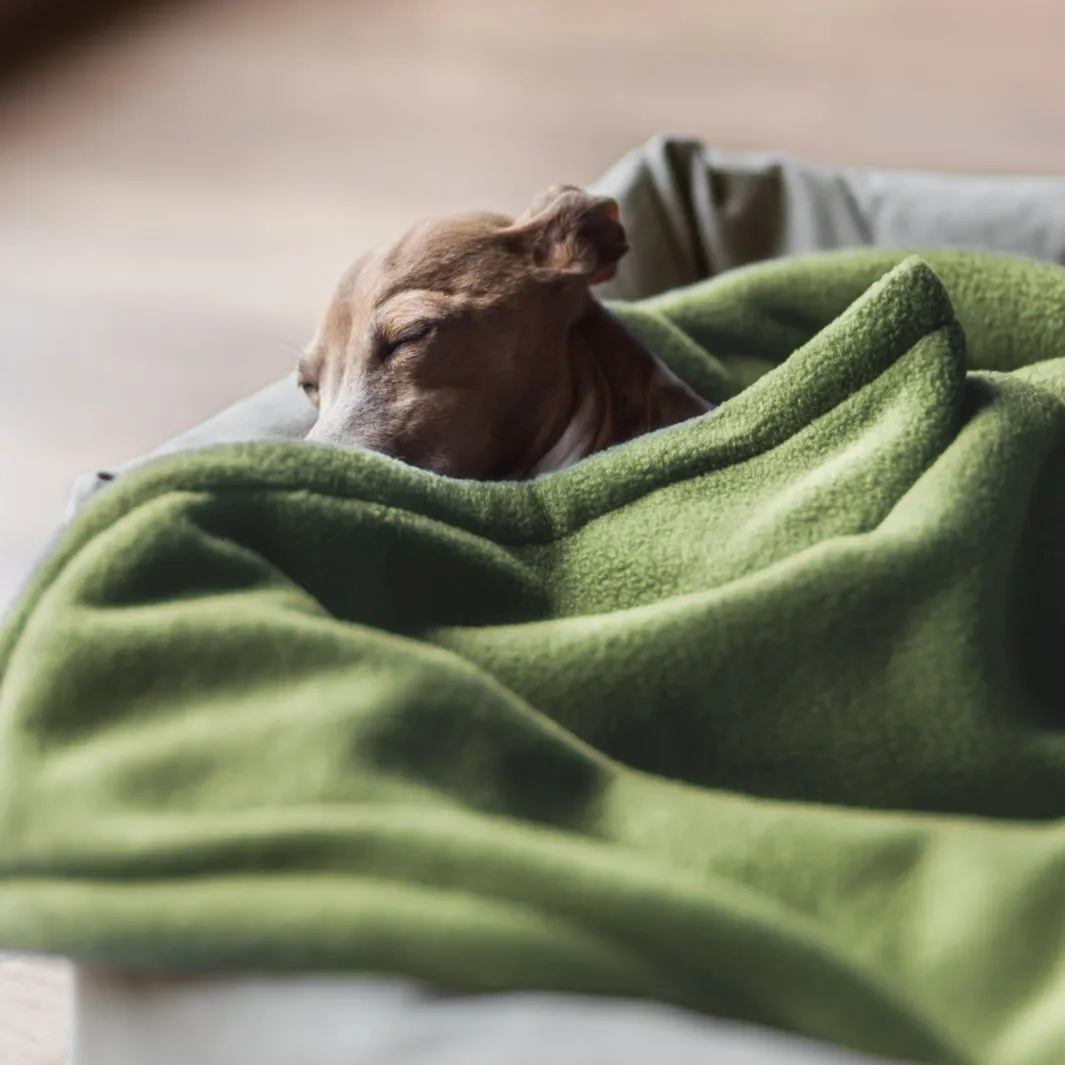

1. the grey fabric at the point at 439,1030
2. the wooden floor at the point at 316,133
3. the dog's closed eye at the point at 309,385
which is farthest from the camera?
the wooden floor at the point at 316,133

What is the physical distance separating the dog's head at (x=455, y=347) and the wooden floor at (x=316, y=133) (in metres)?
0.53

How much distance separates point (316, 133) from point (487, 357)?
1.73m

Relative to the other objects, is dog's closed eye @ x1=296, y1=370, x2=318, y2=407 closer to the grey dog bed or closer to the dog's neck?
the dog's neck

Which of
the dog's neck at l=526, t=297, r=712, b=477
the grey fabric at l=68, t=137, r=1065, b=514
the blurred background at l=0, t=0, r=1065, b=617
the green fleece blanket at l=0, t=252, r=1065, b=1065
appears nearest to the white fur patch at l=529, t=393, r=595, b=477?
the dog's neck at l=526, t=297, r=712, b=477

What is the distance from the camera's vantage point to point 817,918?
75 cm

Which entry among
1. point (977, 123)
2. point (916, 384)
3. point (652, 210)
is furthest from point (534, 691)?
point (977, 123)

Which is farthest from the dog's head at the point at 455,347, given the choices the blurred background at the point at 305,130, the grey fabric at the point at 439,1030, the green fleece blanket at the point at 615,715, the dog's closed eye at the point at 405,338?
the grey fabric at the point at 439,1030

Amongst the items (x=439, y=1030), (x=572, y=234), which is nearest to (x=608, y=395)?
(x=572, y=234)

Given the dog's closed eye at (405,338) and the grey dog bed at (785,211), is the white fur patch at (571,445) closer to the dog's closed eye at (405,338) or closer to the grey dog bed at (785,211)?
the dog's closed eye at (405,338)

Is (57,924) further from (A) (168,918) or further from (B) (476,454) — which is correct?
(B) (476,454)

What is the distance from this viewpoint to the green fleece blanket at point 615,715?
66cm

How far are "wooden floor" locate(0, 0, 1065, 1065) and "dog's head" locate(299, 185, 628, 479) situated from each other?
528mm

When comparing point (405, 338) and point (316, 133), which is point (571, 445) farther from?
point (316, 133)

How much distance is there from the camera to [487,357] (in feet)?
4.26
